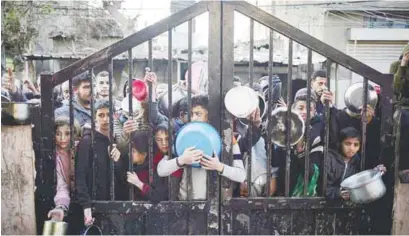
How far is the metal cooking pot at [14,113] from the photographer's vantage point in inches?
108

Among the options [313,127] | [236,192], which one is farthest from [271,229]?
[313,127]

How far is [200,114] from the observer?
115 inches

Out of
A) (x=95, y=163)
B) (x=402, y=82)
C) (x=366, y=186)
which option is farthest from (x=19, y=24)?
(x=366, y=186)

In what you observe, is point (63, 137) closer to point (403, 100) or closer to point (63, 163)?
point (63, 163)

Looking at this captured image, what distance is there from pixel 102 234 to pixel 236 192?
91cm

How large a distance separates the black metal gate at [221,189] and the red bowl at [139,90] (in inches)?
7.7

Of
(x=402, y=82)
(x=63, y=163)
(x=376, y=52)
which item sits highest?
(x=376, y=52)

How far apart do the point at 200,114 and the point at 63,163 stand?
929 mm

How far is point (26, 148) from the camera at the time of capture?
9.25 feet

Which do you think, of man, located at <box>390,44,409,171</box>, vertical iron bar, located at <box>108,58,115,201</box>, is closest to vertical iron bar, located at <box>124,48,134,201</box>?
vertical iron bar, located at <box>108,58,115,201</box>

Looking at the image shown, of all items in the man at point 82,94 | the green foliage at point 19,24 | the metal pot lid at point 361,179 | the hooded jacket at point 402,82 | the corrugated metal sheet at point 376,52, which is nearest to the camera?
the metal pot lid at point 361,179

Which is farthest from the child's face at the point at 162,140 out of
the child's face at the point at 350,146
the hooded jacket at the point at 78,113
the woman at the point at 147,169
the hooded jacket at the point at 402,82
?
the hooded jacket at the point at 402,82

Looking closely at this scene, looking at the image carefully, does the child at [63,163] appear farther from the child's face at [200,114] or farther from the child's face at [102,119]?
the child's face at [200,114]

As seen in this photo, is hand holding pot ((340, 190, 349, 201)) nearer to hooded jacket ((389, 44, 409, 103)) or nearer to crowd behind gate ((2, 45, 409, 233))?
crowd behind gate ((2, 45, 409, 233))
